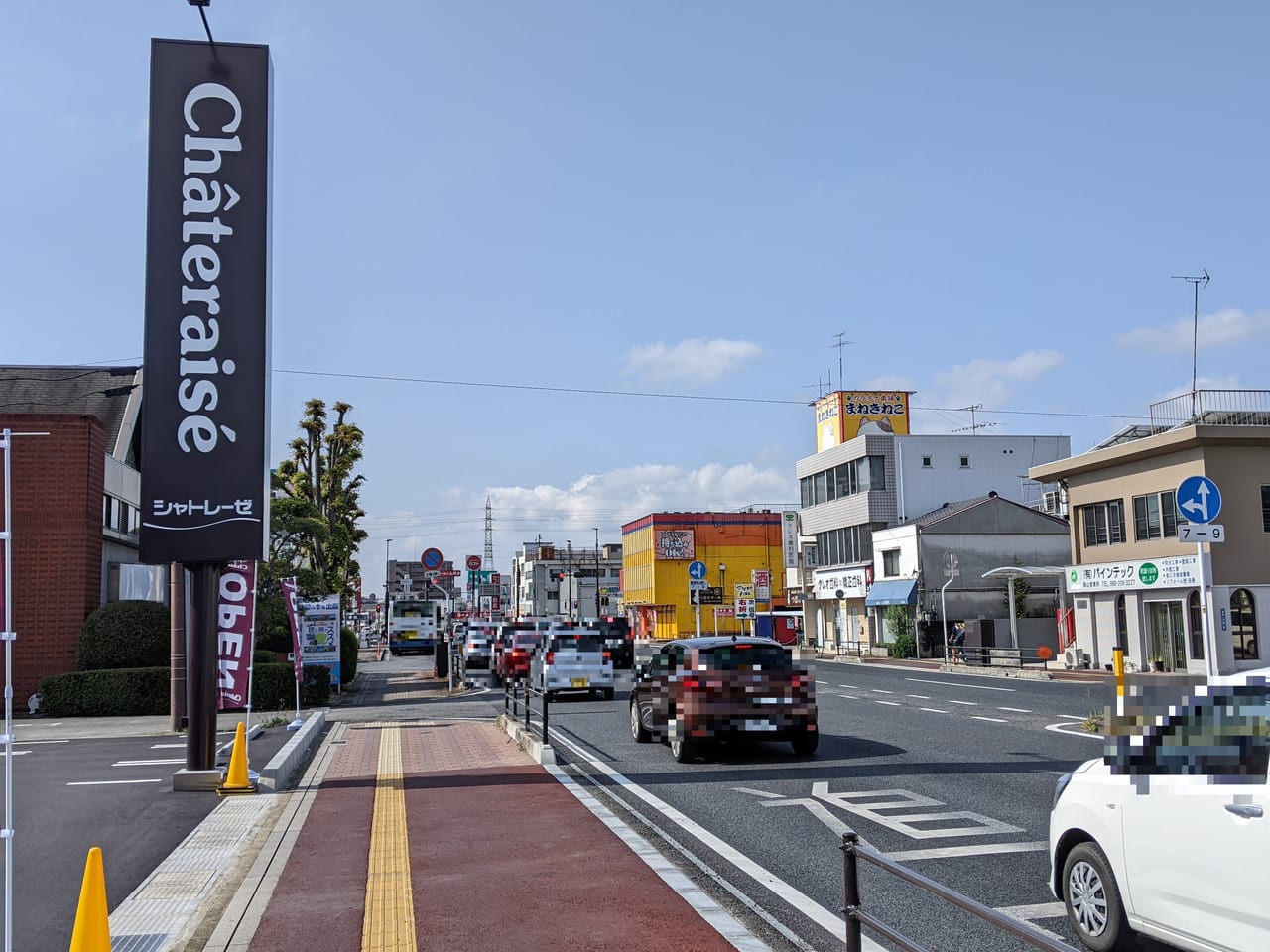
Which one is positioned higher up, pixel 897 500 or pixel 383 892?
pixel 897 500

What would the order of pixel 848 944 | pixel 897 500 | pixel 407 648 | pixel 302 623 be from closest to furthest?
pixel 848 944
pixel 302 623
pixel 897 500
pixel 407 648

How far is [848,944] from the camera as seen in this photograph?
490 centimetres

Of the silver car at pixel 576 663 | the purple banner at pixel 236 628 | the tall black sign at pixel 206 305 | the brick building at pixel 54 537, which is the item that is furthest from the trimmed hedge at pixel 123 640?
the tall black sign at pixel 206 305

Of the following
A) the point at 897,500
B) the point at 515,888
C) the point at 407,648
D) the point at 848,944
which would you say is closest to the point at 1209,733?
the point at 848,944

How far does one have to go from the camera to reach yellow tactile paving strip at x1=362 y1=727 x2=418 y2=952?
22.3ft

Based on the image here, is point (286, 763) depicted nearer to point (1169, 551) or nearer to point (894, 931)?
point (894, 931)

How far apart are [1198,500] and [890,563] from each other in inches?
1685

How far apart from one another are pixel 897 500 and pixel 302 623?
119ft

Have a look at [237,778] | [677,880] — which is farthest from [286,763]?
[677,880]

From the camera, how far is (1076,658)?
122ft

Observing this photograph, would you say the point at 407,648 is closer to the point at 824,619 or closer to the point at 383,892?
the point at 824,619

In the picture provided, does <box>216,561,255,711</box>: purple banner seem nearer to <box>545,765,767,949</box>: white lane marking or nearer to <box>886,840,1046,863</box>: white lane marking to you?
<box>545,765,767,949</box>: white lane marking

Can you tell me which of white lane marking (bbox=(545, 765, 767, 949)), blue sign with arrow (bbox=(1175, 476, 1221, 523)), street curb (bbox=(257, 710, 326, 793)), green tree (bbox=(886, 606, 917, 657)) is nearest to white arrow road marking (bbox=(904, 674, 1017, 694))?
blue sign with arrow (bbox=(1175, 476, 1221, 523))

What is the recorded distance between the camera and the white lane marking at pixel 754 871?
22.6 ft
